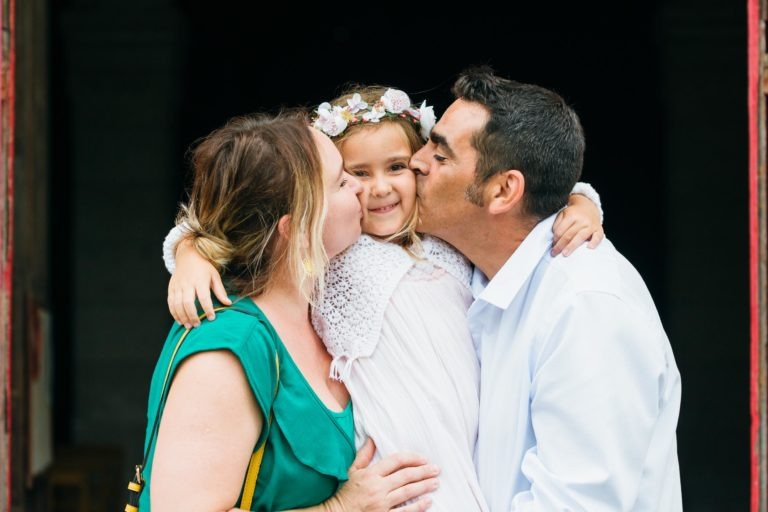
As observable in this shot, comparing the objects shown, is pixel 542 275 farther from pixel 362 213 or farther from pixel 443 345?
pixel 362 213

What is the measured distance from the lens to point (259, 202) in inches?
81.7

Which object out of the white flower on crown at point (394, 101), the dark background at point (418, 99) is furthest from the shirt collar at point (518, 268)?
the dark background at point (418, 99)

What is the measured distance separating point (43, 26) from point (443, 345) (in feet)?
10.7

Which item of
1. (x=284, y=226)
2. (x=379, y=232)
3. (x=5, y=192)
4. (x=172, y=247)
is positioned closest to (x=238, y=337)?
(x=284, y=226)

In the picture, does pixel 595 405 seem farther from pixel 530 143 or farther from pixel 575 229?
pixel 530 143

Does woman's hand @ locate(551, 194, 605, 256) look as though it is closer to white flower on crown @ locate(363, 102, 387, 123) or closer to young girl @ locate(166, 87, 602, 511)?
young girl @ locate(166, 87, 602, 511)

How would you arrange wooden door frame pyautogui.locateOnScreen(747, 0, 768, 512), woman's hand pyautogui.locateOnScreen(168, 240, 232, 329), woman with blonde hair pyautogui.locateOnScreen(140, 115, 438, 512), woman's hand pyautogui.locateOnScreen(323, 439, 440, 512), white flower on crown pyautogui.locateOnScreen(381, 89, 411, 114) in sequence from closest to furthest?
woman with blonde hair pyautogui.locateOnScreen(140, 115, 438, 512) → woman's hand pyautogui.locateOnScreen(168, 240, 232, 329) → woman's hand pyautogui.locateOnScreen(323, 439, 440, 512) → white flower on crown pyautogui.locateOnScreen(381, 89, 411, 114) → wooden door frame pyautogui.locateOnScreen(747, 0, 768, 512)

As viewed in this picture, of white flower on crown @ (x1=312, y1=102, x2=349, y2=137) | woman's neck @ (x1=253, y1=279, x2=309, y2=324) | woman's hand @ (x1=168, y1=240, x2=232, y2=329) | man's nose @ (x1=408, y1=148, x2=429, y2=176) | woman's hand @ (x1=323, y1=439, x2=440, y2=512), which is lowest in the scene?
woman's hand @ (x1=323, y1=439, x2=440, y2=512)

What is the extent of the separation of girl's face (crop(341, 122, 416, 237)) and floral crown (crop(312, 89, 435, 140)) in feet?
0.11

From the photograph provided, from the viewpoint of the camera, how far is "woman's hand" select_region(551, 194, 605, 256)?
7.47 feet

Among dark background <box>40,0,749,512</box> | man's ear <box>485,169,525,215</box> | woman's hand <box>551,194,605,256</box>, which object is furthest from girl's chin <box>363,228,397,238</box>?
dark background <box>40,0,749,512</box>

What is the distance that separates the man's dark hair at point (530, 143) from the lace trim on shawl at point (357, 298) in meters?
0.26

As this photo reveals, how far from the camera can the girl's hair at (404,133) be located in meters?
2.51

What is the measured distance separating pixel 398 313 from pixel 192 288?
49 cm
